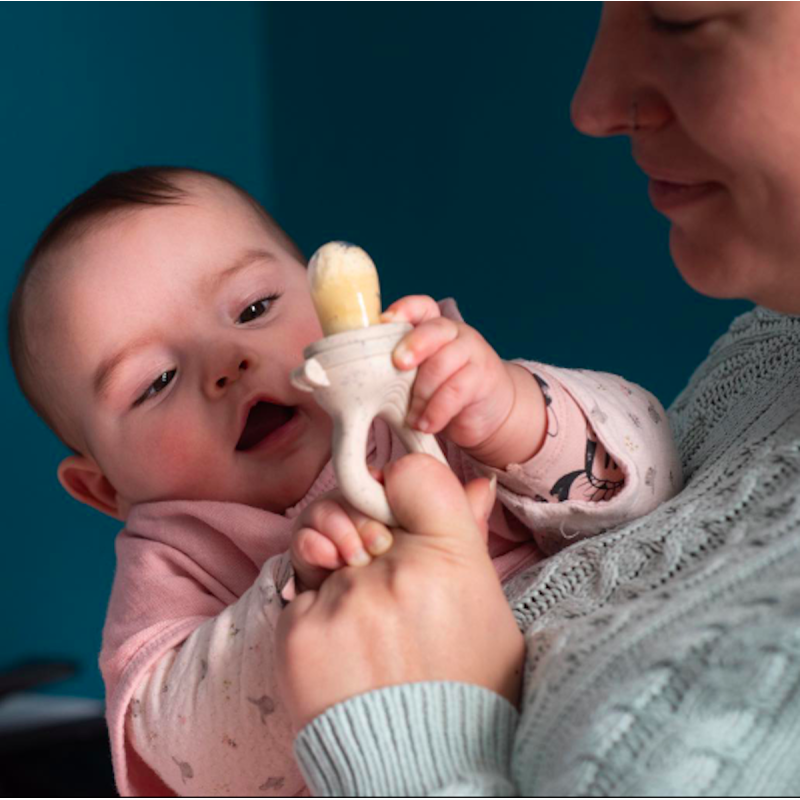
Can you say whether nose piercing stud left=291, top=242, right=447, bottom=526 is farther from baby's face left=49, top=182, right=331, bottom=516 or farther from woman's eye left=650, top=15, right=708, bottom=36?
baby's face left=49, top=182, right=331, bottom=516

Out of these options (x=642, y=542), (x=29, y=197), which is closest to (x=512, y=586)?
(x=642, y=542)

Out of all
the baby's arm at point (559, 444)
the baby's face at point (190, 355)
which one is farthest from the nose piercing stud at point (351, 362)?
the baby's face at point (190, 355)

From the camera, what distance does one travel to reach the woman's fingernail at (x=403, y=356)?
62 cm

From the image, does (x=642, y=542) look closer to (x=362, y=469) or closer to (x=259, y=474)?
(x=362, y=469)

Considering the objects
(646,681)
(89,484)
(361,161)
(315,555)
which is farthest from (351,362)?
→ (361,161)

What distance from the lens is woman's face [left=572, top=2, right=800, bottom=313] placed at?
594mm

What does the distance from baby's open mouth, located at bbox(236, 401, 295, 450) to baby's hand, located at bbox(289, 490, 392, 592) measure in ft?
1.08

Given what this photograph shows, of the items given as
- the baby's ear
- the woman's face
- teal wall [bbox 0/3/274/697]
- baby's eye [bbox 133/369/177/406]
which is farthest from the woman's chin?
teal wall [bbox 0/3/274/697]

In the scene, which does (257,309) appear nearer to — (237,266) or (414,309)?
(237,266)

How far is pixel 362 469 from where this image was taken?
642mm

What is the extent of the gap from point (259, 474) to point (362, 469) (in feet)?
1.23

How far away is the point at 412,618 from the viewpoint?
0.62 m

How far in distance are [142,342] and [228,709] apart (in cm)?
39

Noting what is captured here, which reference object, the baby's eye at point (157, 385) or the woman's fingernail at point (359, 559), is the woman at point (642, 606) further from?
the baby's eye at point (157, 385)
